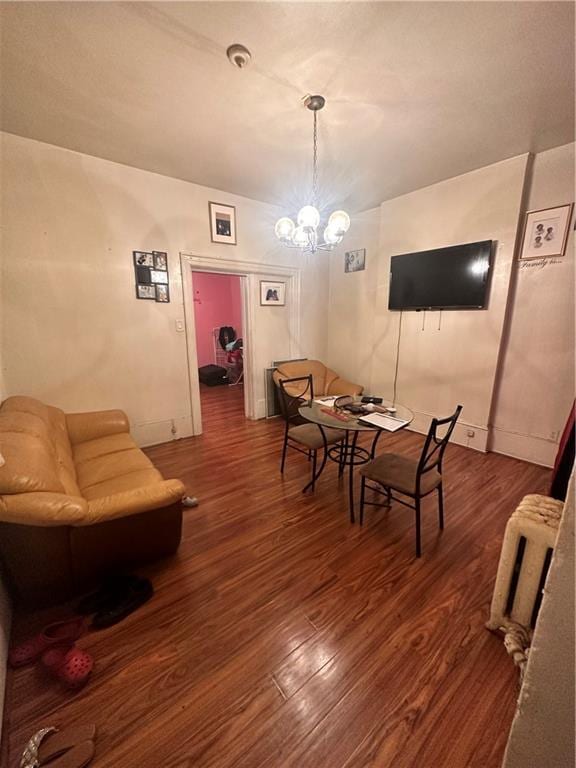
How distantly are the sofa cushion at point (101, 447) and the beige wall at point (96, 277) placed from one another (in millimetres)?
624

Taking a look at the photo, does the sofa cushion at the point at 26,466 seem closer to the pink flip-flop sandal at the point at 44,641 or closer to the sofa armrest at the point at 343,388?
the pink flip-flop sandal at the point at 44,641

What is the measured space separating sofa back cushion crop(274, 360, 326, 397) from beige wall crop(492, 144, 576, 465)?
2.22 metres

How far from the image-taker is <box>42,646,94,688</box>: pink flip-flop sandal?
1.18 metres

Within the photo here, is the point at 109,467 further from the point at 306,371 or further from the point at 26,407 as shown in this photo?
the point at 306,371

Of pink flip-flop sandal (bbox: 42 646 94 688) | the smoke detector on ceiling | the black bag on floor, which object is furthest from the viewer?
the black bag on floor

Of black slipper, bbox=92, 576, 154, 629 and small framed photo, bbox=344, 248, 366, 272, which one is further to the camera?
small framed photo, bbox=344, 248, 366, 272

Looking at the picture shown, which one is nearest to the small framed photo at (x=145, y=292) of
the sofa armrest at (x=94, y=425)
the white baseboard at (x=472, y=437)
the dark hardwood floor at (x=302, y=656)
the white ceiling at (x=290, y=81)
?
the white ceiling at (x=290, y=81)

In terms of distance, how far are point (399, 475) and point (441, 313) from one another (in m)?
2.35

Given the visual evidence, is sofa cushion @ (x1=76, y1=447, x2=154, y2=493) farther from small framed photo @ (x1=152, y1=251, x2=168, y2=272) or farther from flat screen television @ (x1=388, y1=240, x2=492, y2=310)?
flat screen television @ (x1=388, y1=240, x2=492, y2=310)

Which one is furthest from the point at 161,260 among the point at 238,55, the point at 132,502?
the point at 132,502

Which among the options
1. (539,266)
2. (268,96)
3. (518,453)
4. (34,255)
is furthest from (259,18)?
(518,453)

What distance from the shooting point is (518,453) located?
3098 mm

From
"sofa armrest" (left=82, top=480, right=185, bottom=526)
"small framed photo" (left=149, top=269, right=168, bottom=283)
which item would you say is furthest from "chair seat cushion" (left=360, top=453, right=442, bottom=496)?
Answer: "small framed photo" (left=149, top=269, right=168, bottom=283)

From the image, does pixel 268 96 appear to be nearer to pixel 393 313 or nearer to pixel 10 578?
pixel 393 313
